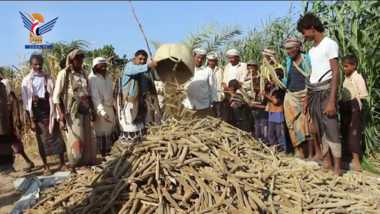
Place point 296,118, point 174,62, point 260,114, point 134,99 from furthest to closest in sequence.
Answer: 1. point 260,114
2. point 296,118
3. point 134,99
4. point 174,62

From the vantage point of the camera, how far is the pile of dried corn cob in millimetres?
3414

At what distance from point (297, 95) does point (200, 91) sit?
54.0 inches

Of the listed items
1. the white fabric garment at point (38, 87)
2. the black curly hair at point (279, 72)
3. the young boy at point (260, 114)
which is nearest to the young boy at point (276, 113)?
the black curly hair at point (279, 72)

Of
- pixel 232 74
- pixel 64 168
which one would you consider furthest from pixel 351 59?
pixel 64 168

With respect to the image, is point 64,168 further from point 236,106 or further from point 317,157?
point 317,157

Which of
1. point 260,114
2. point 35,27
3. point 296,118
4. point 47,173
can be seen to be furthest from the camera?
point 35,27

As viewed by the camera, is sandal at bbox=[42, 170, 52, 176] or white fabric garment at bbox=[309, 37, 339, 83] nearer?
white fabric garment at bbox=[309, 37, 339, 83]

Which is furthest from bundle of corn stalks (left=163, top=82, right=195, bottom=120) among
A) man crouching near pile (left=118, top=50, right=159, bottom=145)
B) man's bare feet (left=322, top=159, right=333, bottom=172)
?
man's bare feet (left=322, top=159, right=333, bottom=172)

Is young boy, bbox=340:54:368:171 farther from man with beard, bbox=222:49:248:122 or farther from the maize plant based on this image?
man with beard, bbox=222:49:248:122

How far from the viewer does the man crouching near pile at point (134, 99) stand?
5.29 m

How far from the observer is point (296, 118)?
5.70 metres

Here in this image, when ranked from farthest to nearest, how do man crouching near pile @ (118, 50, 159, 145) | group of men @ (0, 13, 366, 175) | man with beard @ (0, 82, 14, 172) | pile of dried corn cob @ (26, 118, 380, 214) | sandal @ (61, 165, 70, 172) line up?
sandal @ (61, 165, 70, 172)
man crouching near pile @ (118, 50, 159, 145)
man with beard @ (0, 82, 14, 172)
group of men @ (0, 13, 366, 175)
pile of dried corn cob @ (26, 118, 380, 214)

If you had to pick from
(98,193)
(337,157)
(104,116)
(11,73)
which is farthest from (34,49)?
(337,157)

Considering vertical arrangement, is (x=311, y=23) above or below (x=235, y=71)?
above
